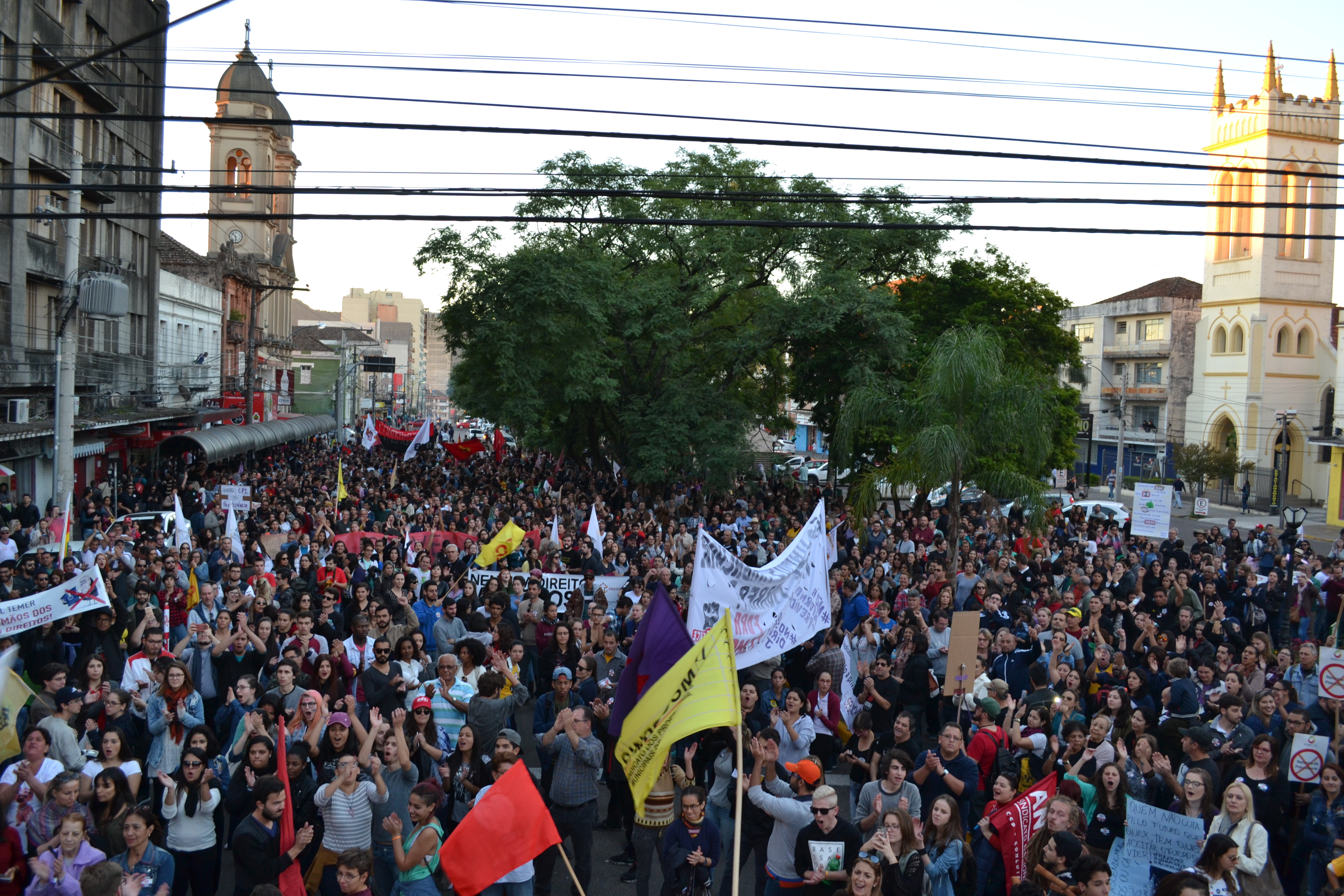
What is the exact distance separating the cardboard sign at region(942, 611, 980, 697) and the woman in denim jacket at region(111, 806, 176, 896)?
6362mm

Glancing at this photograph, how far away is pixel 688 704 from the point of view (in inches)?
262

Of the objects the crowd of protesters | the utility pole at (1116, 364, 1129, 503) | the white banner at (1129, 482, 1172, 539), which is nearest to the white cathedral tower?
the utility pole at (1116, 364, 1129, 503)

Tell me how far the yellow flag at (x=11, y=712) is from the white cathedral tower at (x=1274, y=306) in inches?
2162

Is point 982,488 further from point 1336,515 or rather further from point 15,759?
point 1336,515

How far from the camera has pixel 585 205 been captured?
31.7 metres

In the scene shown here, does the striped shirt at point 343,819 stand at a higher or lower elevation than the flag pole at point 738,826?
lower

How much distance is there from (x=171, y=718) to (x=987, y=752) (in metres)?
5.85

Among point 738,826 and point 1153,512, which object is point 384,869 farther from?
point 1153,512

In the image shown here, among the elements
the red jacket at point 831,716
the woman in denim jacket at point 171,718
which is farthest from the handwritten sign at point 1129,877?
the woman in denim jacket at point 171,718

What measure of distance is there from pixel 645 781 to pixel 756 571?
3.12 metres

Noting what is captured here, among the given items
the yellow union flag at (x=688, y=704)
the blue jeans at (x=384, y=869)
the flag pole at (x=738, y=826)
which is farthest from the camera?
the blue jeans at (x=384, y=869)

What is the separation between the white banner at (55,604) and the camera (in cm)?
966

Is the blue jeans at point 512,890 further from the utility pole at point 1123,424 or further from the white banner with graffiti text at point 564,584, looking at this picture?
the utility pole at point 1123,424

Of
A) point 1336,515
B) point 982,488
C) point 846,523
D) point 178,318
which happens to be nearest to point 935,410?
point 982,488
